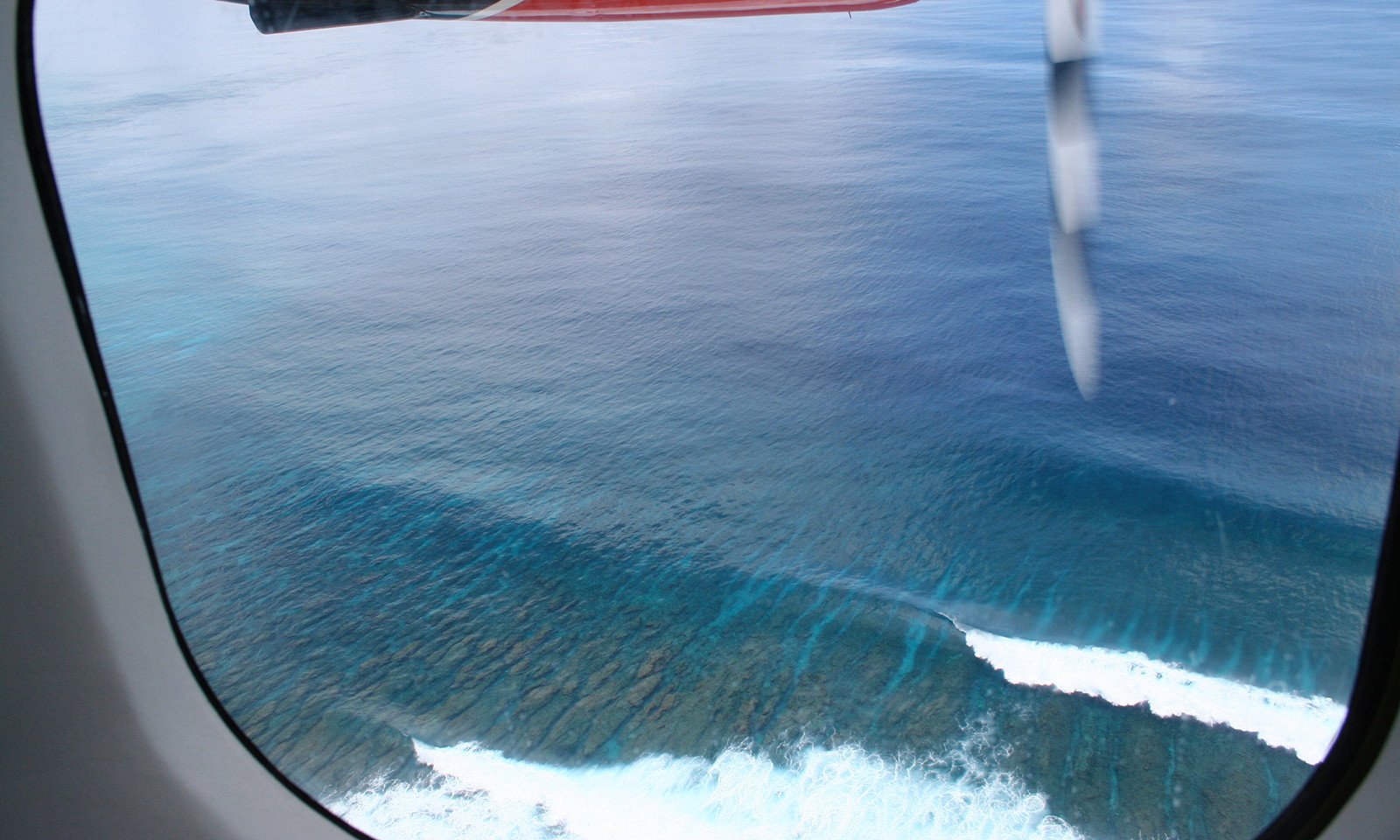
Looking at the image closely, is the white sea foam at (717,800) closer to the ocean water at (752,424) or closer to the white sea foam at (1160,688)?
the ocean water at (752,424)

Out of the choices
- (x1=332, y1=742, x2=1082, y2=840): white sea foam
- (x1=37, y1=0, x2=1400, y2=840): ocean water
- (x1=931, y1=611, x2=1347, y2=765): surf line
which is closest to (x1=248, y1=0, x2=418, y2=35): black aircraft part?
(x1=37, y1=0, x2=1400, y2=840): ocean water

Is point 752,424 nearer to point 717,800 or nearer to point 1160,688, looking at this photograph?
point 717,800

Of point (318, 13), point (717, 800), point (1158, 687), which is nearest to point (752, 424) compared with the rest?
point (717, 800)

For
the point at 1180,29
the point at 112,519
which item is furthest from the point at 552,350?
the point at 1180,29

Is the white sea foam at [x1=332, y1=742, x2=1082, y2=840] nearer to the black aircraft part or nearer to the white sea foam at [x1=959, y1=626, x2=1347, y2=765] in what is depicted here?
the white sea foam at [x1=959, y1=626, x2=1347, y2=765]

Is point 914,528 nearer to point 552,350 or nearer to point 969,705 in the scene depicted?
point 969,705

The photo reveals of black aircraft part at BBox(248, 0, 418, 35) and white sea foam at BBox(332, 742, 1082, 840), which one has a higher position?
black aircraft part at BBox(248, 0, 418, 35)
